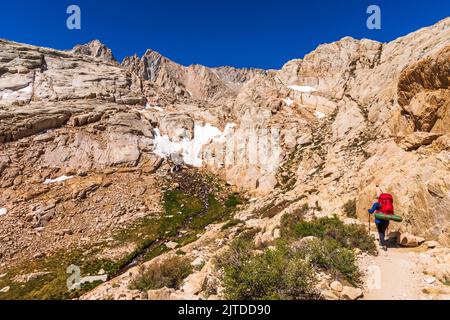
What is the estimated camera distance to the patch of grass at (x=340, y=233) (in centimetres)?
1162

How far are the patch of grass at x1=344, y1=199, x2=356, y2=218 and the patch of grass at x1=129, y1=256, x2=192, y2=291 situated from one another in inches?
456

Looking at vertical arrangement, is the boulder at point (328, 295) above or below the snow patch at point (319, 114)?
below

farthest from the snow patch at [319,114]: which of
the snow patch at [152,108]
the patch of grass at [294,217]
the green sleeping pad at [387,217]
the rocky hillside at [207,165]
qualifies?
the green sleeping pad at [387,217]

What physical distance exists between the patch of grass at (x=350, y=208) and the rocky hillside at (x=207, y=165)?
0.10 m

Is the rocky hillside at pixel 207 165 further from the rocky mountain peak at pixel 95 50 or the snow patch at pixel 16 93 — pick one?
the rocky mountain peak at pixel 95 50

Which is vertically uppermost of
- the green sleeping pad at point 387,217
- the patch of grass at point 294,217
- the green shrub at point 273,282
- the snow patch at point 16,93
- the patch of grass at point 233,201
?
the snow patch at point 16,93

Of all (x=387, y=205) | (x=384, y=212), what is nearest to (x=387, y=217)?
(x=384, y=212)

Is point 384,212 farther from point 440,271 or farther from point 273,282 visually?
point 273,282

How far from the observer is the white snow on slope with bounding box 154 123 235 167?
60938 millimetres

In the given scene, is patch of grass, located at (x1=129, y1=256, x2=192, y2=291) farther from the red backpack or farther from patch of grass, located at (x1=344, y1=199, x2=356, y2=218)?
patch of grass, located at (x1=344, y1=199, x2=356, y2=218)

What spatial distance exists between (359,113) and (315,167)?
474 inches

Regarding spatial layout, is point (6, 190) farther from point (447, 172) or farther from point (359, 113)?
point (359, 113)

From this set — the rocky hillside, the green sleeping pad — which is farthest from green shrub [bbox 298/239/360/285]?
the green sleeping pad
